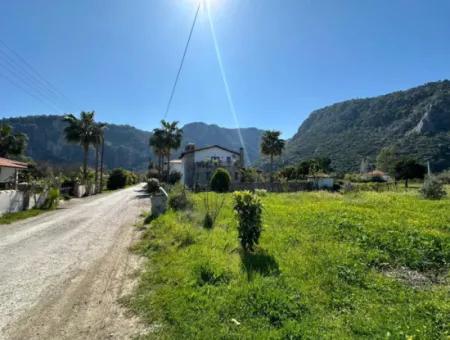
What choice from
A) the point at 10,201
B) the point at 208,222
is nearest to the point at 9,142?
the point at 10,201

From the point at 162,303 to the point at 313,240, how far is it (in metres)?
4.95

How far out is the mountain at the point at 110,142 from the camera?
390ft

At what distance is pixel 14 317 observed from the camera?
4836 mm

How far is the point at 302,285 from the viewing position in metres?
5.35

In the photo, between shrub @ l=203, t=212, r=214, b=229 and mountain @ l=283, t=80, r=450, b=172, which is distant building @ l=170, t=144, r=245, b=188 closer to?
shrub @ l=203, t=212, r=214, b=229

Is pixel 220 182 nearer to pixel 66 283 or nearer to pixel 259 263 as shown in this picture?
pixel 259 263

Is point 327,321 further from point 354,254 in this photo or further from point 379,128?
point 379,128

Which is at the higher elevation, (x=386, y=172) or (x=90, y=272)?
(x=386, y=172)

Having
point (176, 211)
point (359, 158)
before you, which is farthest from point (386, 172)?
point (176, 211)

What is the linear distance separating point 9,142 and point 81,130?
16265mm

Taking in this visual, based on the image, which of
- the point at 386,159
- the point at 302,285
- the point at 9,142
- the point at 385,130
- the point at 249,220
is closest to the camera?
the point at 302,285

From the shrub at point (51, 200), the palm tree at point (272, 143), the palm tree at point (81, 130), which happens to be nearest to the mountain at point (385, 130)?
the palm tree at point (272, 143)

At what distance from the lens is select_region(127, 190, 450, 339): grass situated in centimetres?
406

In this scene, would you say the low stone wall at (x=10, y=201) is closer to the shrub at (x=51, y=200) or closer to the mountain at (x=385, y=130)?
the shrub at (x=51, y=200)
